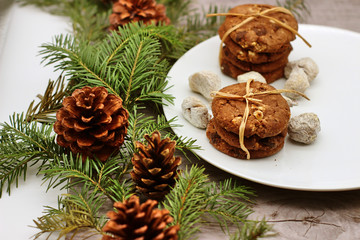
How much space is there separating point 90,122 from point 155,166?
21 cm

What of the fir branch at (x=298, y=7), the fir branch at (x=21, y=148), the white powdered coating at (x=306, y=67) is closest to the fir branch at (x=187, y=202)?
the fir branch at (x=21, y=148)

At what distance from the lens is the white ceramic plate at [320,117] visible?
44.0 inches

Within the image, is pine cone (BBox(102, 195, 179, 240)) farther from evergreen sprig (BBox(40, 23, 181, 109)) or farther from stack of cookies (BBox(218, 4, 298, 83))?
stack of cookies (BBox(218, 4, 298, 83))

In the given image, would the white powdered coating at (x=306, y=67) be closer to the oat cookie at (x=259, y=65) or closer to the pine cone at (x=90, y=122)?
the oat cookie at (x=259, y=65)

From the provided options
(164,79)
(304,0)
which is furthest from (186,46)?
(304,0)

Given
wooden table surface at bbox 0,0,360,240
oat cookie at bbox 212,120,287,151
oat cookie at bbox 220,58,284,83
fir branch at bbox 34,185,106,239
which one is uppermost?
oat cookie at bbox 220,58,284,83

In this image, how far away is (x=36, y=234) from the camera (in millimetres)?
975

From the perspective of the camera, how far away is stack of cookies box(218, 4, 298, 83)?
1.36 metres

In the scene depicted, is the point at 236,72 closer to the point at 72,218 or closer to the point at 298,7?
the point at 298,7

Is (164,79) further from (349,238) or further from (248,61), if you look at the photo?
(349,238)

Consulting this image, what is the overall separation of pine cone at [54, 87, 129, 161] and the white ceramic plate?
222 millimetres

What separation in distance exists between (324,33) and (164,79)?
2.36ft

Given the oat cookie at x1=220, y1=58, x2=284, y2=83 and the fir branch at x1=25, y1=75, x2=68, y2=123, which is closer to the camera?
the fir branch at x1=25, y1=75, x2=68, y2=123

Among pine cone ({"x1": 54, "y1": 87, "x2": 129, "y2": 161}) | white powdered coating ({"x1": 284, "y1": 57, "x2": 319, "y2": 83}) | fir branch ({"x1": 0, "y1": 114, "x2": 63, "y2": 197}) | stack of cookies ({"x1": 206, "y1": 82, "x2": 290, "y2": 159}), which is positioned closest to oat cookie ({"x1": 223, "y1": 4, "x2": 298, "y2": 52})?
white powdered coating ({"x1": 284, "y1": 57, "x2": 319, "y2": 83})
